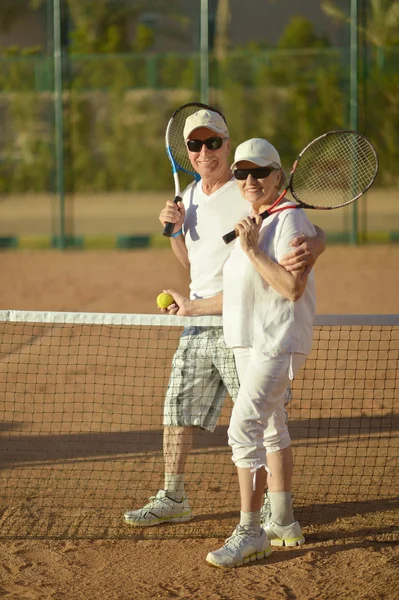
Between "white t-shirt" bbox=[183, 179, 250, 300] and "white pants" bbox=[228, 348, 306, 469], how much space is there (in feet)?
1.84

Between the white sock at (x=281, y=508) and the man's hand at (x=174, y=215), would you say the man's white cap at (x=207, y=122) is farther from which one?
the white sock at (x=281, y=508)

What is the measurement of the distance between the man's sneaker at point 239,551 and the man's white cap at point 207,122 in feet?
6.18

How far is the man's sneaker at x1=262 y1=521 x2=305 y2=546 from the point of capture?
459 cm

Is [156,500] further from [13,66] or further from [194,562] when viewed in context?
[13,66]

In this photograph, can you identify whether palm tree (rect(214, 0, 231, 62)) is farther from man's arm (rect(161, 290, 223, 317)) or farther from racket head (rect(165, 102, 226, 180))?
man's arm (rect(161, 290, 223, 317))

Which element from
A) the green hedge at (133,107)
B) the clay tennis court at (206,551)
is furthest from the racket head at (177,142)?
the green hedge at (133,107)

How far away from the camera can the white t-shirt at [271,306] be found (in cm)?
418

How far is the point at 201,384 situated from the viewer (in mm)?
4828

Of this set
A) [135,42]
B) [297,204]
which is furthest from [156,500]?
[135,42]

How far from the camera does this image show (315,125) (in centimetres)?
2094

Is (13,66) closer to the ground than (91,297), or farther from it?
farther from it

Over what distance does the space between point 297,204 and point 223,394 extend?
1111mm

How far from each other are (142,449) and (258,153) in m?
2.49

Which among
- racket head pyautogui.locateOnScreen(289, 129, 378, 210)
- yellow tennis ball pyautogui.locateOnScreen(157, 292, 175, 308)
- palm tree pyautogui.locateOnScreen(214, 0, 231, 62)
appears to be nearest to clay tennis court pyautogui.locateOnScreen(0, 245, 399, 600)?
yellow tennis ball pyautogui.locateOnScreen(157, 292, 175, 308)
